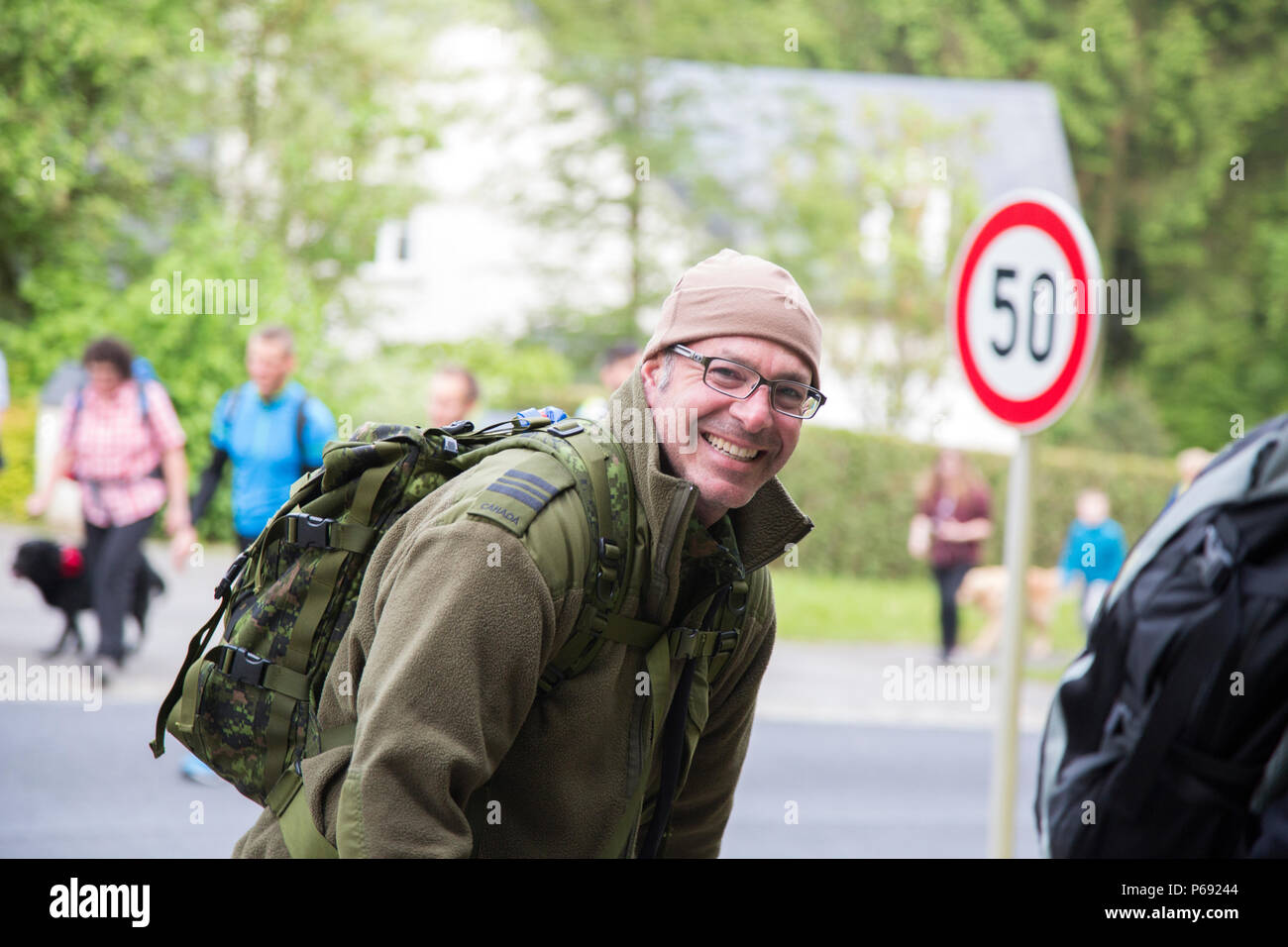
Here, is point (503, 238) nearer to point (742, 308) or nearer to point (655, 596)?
point (742, 308)

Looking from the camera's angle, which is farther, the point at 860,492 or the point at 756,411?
the point at 860,492

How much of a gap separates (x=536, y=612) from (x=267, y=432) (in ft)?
17.7

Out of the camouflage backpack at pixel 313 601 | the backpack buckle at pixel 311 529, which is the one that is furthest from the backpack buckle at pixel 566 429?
the backpack buckle at pixel 311 529

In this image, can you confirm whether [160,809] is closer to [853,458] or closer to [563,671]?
[563,671]

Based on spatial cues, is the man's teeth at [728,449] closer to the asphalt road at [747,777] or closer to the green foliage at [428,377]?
the asphalt road at [747,777]

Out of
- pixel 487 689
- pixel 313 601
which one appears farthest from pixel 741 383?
pixel 313 601

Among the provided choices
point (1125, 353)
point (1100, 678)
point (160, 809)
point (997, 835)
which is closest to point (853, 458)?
point (160, 809)

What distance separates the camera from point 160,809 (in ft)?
→ 22.5

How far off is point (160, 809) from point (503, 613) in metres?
5.45

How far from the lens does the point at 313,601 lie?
230 centimetres

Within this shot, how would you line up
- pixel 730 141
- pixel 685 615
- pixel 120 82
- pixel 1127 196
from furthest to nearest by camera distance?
pixel 1127 196, pixel 730 141, pixel 120 82, pixel 685 615

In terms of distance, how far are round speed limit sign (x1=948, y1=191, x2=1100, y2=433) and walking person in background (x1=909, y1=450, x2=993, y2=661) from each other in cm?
870

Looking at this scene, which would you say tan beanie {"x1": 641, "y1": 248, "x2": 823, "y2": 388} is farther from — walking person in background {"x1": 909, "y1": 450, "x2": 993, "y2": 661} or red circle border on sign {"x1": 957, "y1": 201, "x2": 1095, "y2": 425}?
walking person in background {"x1": 909, "y1": 450, "x2": 993, "y2": 661}
